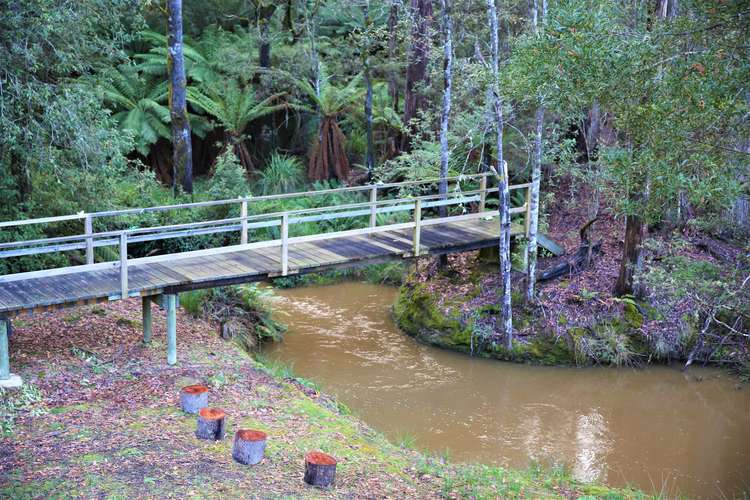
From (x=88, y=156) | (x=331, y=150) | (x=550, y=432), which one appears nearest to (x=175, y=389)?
(x=88, y=156)

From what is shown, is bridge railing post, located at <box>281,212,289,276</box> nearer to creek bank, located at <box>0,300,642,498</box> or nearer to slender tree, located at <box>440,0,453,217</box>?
creek bank, located at <box>0,300,642,498</box>

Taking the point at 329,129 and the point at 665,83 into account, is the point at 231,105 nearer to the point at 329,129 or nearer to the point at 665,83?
the point at 329,129

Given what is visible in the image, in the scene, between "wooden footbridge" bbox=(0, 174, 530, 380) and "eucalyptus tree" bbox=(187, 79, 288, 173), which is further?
"eucalyptus tree" bbox=(187, 79, 288, 173)

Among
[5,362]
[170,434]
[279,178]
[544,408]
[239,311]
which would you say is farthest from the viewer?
[279,178]

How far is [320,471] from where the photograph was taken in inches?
295

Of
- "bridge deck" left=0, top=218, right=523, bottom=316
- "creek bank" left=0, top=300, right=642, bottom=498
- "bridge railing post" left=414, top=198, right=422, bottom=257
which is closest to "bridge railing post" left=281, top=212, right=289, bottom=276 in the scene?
"bridge deck" left=0, top=218, right=523, bottom=316

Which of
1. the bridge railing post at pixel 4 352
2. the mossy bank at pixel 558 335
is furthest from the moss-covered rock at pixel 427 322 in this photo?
the bridge railing post at pixel 4 352

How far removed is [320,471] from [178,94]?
11.1 m

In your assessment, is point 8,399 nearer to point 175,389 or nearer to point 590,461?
point 175,389

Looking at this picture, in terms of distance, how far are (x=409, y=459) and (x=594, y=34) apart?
509cm

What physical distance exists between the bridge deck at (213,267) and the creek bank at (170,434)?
2.83 ft

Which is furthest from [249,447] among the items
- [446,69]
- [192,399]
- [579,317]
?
[446,69]

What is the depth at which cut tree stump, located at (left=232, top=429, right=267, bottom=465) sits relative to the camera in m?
7.79

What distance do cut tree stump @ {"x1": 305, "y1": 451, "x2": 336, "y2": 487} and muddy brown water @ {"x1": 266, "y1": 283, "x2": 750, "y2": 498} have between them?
10.3 ft
